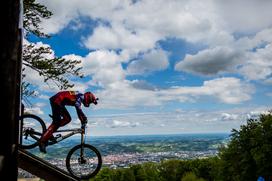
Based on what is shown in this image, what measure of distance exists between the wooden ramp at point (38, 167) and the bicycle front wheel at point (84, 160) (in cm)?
101

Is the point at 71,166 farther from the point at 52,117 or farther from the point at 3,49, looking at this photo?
the point at 3,49

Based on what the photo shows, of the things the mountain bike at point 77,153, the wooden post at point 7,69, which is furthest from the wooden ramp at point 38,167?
the wooden post at point 7,69

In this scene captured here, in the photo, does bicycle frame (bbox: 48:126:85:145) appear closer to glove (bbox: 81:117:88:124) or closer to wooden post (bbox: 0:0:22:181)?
glove (bbox: 81:117:88:124)

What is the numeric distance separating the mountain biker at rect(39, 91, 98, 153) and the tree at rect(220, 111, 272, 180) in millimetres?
51771

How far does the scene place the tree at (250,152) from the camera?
189ft

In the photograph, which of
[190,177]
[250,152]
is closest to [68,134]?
[250,152]

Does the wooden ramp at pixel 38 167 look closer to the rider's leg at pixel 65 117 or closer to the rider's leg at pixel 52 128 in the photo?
the rider's leg at pixel 52 128

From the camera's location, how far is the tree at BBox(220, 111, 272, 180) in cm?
5753

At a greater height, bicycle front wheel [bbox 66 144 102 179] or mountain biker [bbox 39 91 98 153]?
mountain biker [bbox 39 91 98 153]

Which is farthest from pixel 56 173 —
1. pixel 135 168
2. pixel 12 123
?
pixel 135 168

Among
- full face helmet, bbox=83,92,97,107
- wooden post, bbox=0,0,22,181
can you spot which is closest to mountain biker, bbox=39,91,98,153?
full face helmet, bbox=83,92,97,107

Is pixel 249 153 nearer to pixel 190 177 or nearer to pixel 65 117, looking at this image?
pixel 190 177

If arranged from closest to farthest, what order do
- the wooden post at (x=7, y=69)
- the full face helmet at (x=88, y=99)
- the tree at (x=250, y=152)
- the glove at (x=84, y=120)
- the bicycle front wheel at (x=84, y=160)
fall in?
the wooden post at (x=7, y=69)
the full face helmet at (x=88, y=99)
the glove at (x=84, y=120)
the bicycle front wheel at (x=84, y=160)
the tree at (x=250, y=152)

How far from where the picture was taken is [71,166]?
9.94 metres
